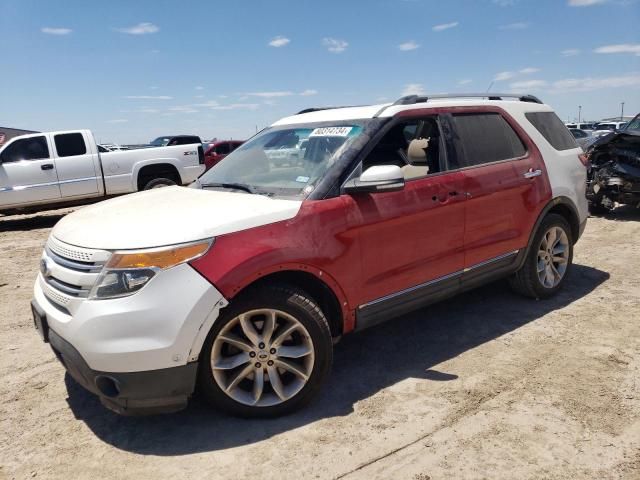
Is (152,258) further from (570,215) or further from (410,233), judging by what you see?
(570,215)

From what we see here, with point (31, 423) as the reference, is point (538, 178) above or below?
above

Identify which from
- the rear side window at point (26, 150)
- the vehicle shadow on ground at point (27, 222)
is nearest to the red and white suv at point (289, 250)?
the rear side window at point (26, 150)

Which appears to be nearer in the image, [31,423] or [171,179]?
Answer: [31,423]

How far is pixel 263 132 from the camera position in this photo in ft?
14.4

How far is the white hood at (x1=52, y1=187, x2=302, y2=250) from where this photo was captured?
2686mm

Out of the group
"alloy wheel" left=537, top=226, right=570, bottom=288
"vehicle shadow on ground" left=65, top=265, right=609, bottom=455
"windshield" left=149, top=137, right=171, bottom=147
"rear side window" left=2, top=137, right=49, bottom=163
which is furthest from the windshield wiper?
"windshield" left=149, top=137, right=171, bottom=147

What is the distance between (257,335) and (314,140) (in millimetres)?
1490

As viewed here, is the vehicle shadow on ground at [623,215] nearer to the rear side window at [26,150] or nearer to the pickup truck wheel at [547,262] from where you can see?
the pickup truck wheel at [547,262]

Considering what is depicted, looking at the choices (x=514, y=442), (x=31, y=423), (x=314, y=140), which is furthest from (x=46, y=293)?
(x=514, y=442)

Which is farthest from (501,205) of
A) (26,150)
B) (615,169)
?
(26,150)

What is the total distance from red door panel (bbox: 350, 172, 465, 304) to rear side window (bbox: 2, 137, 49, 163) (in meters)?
9.69

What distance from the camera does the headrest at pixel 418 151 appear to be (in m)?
3.88

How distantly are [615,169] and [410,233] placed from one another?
6.72 m

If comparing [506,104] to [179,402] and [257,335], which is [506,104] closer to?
[257,335]
